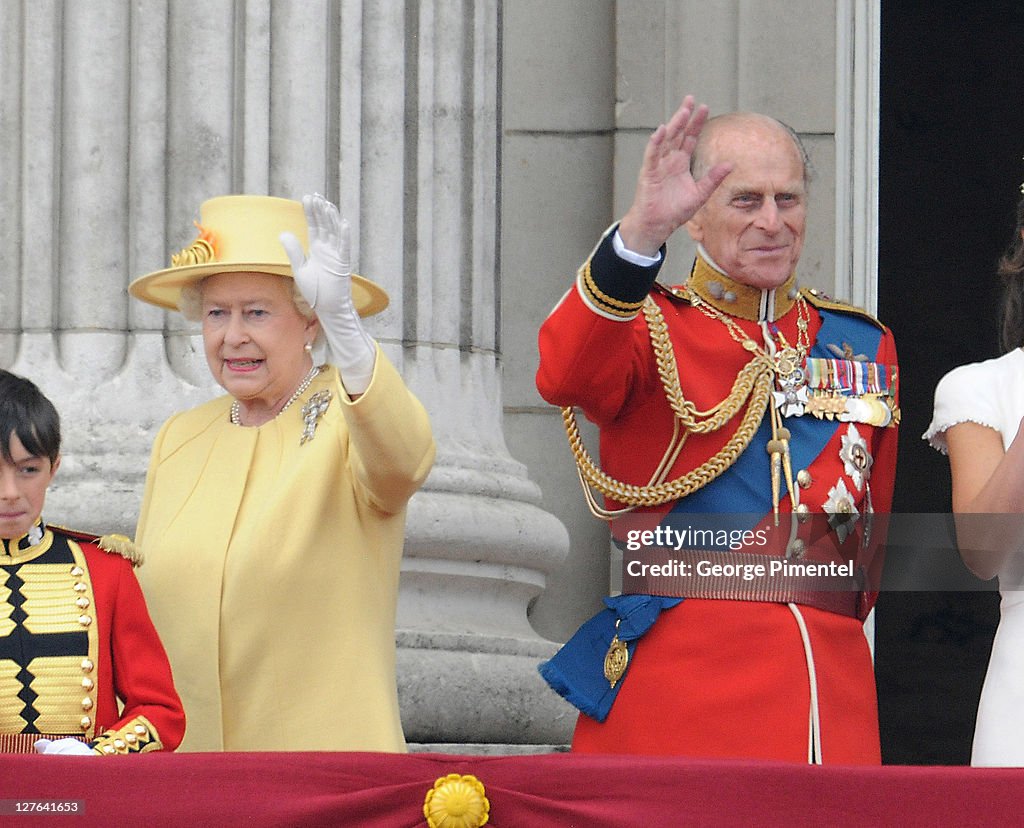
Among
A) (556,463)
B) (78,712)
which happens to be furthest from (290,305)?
(556,463)

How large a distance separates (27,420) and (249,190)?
1.61m

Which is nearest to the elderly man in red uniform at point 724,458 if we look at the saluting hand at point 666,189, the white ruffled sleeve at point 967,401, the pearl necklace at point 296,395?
the saluting hand at point 666,189

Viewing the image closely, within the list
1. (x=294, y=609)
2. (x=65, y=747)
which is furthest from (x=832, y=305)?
(x=65, y=747)

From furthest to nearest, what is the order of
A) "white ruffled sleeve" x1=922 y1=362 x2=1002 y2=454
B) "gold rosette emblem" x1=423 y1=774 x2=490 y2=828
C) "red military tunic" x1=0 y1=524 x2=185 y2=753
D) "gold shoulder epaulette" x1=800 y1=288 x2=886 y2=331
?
"gold shoulder epaulette" x1=800 y1=288 x2=886 y2=331 < "white ruffled sleeve" x1=922 y1=362 x2=1002 y2=454 < "red military tunic" x1=0 y1=524 x2=185 y2=753 < "gold rosette emblem" x1=423 y1=774 x2=490 y2=828

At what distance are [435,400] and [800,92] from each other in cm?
148

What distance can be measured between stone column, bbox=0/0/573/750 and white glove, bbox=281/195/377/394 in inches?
52.8

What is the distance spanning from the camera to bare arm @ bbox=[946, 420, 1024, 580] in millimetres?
3422

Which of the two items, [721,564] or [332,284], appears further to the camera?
[721,564]

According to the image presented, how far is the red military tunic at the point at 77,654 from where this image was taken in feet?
10.9

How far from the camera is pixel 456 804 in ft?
9.60

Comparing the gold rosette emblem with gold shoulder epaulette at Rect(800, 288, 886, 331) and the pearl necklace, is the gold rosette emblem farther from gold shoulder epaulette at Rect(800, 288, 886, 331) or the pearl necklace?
gold shoulder epaulette at Rect(800, 288, 886, 331)

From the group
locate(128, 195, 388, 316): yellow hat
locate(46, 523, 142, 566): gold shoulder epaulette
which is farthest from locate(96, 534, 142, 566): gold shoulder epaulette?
locate(128, 195, 388, 316): yellow hat

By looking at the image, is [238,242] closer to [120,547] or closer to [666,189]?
[120,547]

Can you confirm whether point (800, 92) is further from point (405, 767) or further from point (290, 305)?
point (405, 767)
